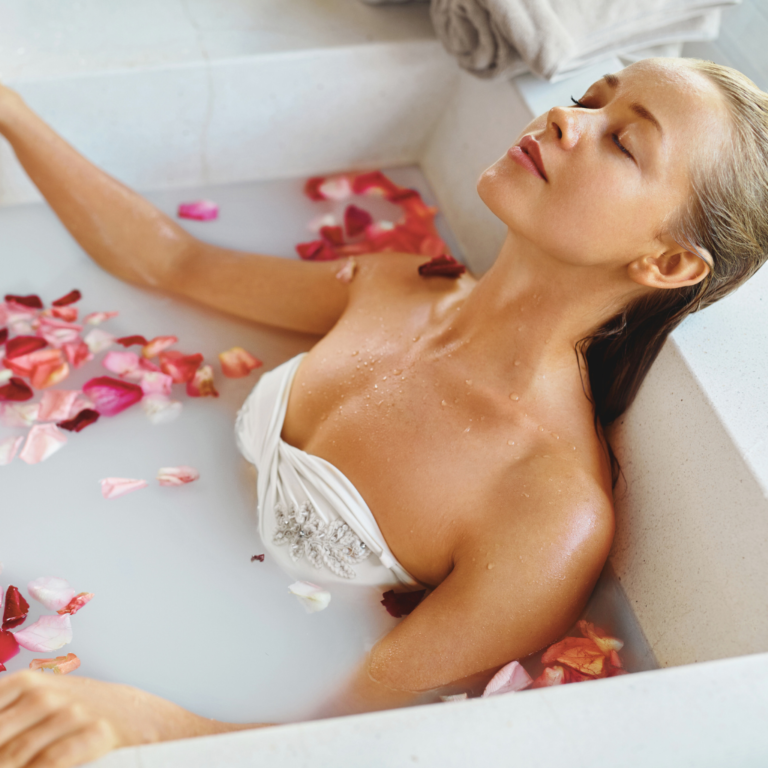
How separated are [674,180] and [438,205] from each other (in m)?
0.98

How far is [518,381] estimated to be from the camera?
1132 mm

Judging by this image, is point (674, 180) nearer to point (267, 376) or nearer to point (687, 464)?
point (687, 464)

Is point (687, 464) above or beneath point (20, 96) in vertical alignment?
beneath

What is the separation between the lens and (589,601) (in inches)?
46.5

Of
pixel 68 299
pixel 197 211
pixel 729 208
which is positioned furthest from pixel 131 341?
pixel 729 208

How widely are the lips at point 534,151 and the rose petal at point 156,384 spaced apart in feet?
2.64

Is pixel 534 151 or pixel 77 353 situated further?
pixel 77 353

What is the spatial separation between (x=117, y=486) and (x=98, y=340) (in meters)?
0.35

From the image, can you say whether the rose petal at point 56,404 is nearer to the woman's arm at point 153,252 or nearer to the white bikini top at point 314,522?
the woman's arm at point 153,252

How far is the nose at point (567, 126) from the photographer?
3.11ft

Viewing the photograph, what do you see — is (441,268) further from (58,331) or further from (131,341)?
(58,331)

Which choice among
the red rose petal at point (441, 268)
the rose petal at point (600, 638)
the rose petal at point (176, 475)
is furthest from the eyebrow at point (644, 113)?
the rose petal at point (176, 475)

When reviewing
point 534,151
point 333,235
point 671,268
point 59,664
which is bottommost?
point 59,664

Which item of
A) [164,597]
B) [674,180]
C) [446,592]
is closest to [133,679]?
[164,597]
